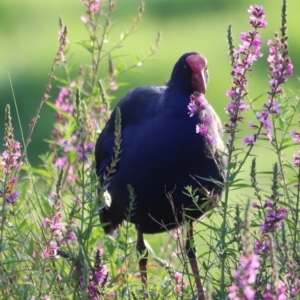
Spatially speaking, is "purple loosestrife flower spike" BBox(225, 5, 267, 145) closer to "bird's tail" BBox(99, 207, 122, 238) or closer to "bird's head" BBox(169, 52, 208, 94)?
"bird's head" BBox(169, 52, 208, 94)

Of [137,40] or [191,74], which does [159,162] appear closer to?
[191,74]

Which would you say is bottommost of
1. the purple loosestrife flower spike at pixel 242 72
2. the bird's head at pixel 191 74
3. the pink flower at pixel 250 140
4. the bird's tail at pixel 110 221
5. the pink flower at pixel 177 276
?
the bird's tail at pixel 110 221

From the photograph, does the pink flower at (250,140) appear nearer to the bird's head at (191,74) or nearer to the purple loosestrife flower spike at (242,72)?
the purple loosestrife flower spike at (242,72)

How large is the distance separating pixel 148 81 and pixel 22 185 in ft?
24.3

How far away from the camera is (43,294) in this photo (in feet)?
10.9

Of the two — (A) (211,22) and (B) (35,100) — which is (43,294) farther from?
(A) (211,22)

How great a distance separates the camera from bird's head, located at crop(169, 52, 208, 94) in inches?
183

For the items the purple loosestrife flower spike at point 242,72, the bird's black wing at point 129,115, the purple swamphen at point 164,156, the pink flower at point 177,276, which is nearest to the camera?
the purple loosestrife flower spike at point 242,72

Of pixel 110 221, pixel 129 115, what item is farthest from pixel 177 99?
pixel 110 221

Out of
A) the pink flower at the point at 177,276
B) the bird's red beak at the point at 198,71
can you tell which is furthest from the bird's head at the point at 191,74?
the pink flower at the point at 177,276

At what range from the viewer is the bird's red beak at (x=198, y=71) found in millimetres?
4652

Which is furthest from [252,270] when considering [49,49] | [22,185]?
[49,49]

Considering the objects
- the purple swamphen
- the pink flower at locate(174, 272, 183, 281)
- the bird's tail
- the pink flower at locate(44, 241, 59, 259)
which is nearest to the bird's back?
the purple swamphen

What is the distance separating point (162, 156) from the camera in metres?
4.49
